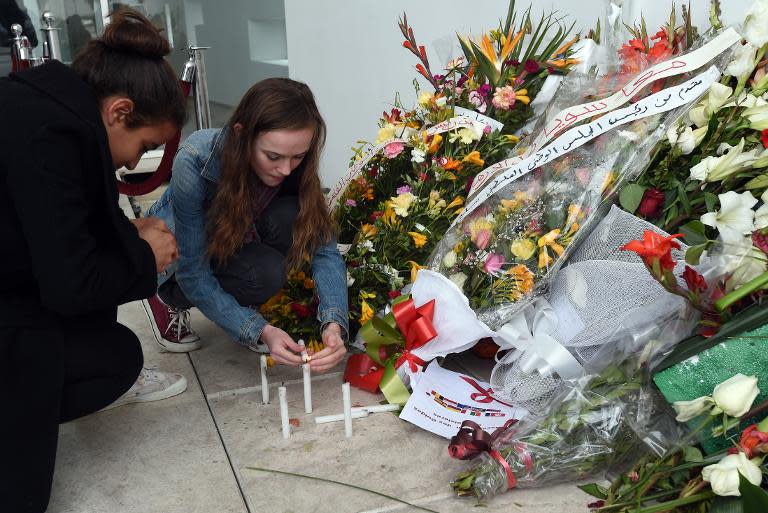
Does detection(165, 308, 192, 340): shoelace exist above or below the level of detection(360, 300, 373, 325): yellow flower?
below

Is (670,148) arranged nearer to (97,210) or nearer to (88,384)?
(97,210)

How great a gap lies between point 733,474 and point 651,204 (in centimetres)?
87

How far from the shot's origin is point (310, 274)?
2.41 metres

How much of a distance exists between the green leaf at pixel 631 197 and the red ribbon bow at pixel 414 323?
0.56 meters

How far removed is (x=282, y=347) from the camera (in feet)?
6.30

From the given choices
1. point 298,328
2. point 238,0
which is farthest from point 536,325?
point 238,0

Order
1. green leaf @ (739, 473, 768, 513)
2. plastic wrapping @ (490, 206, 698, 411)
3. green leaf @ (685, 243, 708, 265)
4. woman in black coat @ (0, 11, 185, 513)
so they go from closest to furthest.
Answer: green leaf @ (739, 473, 768, 513), green leaf @ (685, 243, 708, 265), woman in black coat @ (0, 11, 185, 513), plastic wrapping @ (490, 206, 698, 411)

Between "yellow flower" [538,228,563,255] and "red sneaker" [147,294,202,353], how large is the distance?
118 cm

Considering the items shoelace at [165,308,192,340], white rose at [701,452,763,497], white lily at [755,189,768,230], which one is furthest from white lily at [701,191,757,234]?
shoelace at [165,308,192,340]

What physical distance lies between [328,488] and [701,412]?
801mm

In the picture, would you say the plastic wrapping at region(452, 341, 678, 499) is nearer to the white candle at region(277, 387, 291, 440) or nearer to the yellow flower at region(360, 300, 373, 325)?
the white candle at region(277, 387, 291, 440)

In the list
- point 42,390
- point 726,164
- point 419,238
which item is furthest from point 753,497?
point 42,390

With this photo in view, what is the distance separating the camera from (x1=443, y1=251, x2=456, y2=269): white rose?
6.72 feet

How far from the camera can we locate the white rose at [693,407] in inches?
52.1
